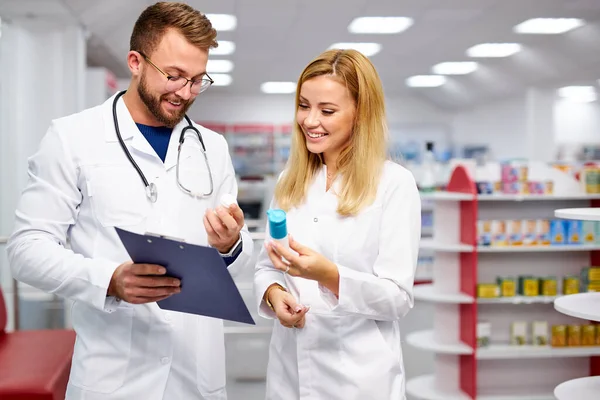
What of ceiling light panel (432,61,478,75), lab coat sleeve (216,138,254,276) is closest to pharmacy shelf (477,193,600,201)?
lab coat sleeve (216,138,254,276)

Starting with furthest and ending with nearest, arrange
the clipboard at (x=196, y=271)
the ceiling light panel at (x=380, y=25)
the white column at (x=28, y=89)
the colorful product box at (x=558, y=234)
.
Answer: the ceiling light panel at (x=380, y=25) → the white column at (x=28, y=89) → the colorful product box at (x=558, y=234) → the clipboard at (x=196, y=271)

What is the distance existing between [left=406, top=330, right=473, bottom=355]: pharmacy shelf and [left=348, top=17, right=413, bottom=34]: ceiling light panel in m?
4.51

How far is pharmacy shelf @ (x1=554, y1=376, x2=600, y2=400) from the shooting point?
7.02ft

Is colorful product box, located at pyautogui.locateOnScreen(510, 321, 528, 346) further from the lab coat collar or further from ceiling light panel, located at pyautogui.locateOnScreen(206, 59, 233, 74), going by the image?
ceiling light panel, located at pyautogui.locateOnScreen(206, 59, 233, 74)

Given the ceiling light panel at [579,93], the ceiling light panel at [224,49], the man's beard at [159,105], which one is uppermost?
the ceiling light panel at [224,49]

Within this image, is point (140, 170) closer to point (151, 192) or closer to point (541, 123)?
point (151, 192)

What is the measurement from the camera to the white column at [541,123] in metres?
12.1

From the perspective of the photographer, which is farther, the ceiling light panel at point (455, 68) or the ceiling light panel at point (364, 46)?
the ceiling light panel at point (455, 68)

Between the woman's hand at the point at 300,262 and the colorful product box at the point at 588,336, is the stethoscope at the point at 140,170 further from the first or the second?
the colorful product box at the point at 588,336

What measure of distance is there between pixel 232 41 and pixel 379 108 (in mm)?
7811

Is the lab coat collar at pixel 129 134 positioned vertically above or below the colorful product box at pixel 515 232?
above

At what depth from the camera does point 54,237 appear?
5.63ft

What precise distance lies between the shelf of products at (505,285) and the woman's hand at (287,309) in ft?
9.57

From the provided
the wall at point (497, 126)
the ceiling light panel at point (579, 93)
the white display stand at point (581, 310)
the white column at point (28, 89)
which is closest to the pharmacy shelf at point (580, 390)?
the white display stand at point (581, 310)
